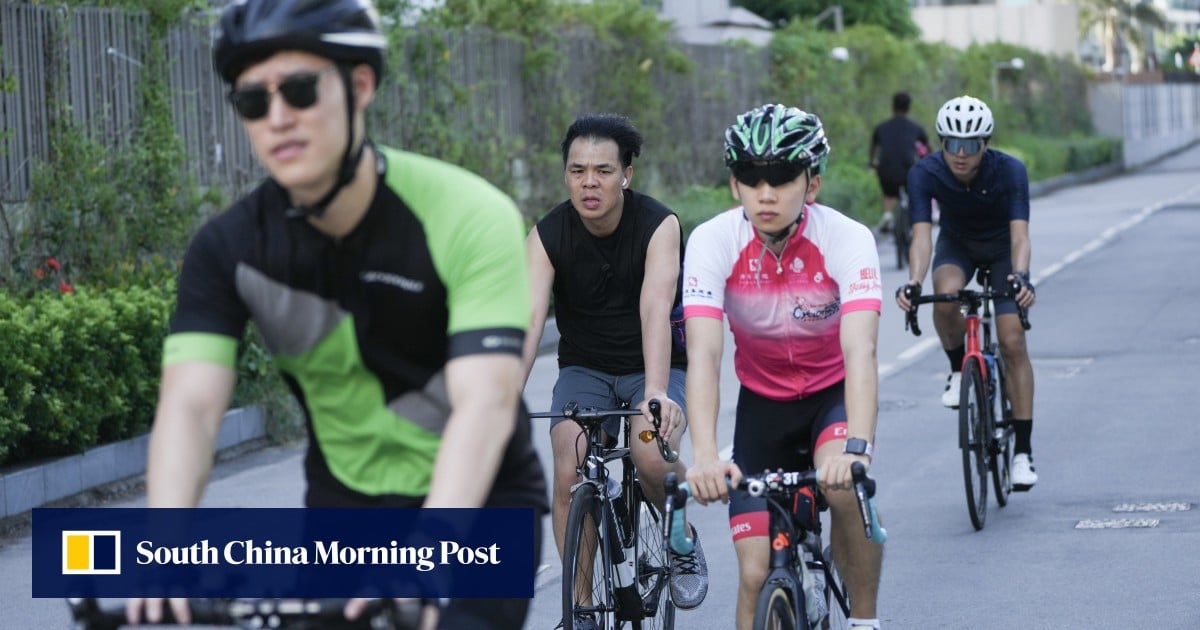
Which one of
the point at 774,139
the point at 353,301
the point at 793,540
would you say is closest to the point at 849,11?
the point at 774,139

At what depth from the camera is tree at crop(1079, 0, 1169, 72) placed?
8006cm

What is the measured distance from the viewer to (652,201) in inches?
256

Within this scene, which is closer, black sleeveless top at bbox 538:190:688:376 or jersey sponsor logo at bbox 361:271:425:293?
jersey sponsor logo at bbox 361:271:425:293

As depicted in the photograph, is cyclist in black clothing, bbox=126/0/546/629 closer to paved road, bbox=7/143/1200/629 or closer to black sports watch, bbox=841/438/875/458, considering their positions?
black sports watch, bbox=841/438/875/458

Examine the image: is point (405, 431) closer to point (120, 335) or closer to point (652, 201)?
point (652, 201)

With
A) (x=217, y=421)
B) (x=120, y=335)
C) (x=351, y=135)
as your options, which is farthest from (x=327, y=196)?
(x=120, y=335)

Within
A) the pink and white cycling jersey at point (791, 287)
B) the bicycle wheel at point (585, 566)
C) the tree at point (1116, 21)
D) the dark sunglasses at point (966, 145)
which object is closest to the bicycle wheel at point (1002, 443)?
the dark sunglasses at point (966, 145)

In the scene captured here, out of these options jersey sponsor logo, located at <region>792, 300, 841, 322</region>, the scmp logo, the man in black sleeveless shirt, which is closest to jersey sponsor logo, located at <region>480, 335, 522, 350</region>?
the scmp logo

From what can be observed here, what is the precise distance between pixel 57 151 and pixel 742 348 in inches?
318

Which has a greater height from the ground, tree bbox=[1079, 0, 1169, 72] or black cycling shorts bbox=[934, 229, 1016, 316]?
tree bbox=[1079, 0, 1169, 72]

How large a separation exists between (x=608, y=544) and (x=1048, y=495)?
13.7 feet

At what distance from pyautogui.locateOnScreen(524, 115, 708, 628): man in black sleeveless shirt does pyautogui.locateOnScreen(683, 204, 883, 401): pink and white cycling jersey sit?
576mm

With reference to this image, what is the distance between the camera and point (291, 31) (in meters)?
3.09

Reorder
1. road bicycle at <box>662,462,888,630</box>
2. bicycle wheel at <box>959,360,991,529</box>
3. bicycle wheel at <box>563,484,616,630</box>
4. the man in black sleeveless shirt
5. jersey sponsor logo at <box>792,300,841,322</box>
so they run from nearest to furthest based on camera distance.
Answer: road bicycle at <box>662,462,888,630</box> → jersey sponsor logo at <box>792,300,841,322</box> → bicycle wheel at <box>563,484,616,630</box> → the man in black sleeveless shirt → bicycle wheel at <box>959,360,991,529</box>
